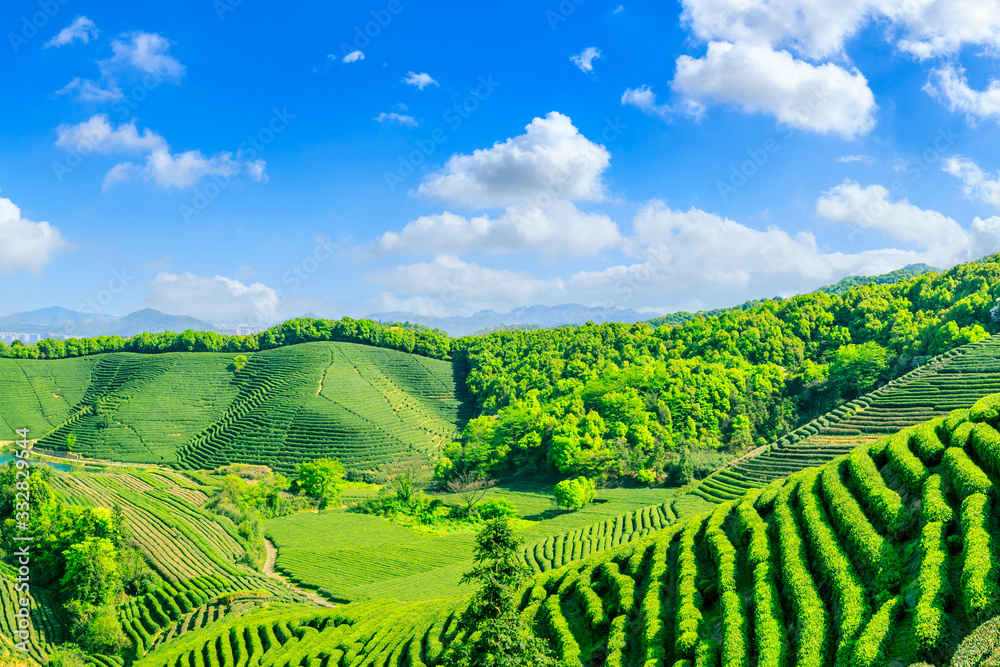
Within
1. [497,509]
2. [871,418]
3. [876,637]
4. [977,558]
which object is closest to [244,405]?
[497,509]

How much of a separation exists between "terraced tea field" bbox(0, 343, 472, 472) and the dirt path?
32.9 m

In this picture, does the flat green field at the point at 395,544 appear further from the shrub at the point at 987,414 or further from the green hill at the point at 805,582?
the shrub at the point at 987,414

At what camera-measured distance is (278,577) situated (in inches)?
1678

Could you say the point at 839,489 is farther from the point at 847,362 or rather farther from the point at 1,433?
the point at 1,433

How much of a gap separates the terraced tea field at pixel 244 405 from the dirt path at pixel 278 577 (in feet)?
108

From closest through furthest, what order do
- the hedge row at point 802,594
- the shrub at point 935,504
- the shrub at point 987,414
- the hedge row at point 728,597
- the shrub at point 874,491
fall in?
the hedge row at point 802,594 → the hedge row at point 728,597 → the shrub at point 935,504 → the shrub at point 874,491 → the shrub at point 987,414

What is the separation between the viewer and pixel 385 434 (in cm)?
9062

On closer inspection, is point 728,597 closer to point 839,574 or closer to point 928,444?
point 839,574

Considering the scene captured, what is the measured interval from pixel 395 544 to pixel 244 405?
209ft

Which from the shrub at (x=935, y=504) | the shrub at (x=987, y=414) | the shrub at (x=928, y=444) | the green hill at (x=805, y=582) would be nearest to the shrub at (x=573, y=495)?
the green hill at (x=805, y=582)

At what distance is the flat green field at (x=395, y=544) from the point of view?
38.4 metres

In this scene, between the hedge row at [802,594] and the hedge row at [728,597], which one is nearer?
the hedge row at [802,594]

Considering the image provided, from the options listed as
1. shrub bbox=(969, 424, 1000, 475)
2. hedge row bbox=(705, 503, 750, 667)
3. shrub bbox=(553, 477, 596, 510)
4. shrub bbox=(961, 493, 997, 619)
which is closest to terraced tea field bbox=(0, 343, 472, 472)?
shrub bbox=(553, 477, 596, 510)

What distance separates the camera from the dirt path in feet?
123
